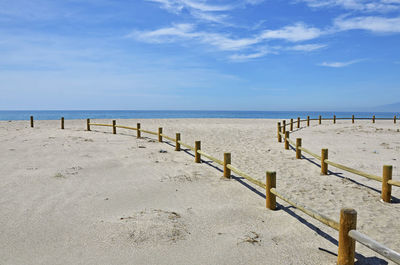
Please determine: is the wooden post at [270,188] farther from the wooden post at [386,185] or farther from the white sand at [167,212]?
the wooden post at [386,185]

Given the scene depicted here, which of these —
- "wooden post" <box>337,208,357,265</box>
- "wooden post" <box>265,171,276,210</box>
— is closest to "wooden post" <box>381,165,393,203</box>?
"wooden post" <box>265,171,276,210</box>

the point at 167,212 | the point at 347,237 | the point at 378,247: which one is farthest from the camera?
the point at 167,212

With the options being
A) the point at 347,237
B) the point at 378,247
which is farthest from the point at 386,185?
the point at 378,247

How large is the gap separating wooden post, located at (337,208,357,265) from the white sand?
0.42 m

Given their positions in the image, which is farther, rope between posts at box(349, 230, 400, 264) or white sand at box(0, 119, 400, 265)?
white sand at box(0, 119, 400, 265)

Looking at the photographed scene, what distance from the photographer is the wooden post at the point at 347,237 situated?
10.3 ft

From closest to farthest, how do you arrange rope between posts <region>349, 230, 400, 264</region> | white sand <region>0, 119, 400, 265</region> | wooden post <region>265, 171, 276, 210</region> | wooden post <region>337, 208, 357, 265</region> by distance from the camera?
rope between posts <region>349, 230, 400, 264</region> < wooden post <region>337, 208, 357, 265</region> < white sand <region>0, 119, 400, 265</region> < wooden post <region>265, 171, 276, 210</region>

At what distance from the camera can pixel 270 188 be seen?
5348mm

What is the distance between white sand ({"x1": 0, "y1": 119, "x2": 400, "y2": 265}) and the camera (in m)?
3.91

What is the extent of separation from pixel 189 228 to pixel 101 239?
144 centimetres

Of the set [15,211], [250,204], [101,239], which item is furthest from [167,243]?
[15,211]

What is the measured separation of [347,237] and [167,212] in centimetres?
321

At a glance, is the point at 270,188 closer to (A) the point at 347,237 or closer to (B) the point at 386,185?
(A) the point at 347,237

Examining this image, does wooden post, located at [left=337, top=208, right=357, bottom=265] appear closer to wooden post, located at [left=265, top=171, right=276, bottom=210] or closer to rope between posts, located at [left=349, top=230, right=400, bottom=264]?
rope between posts, located at [left=349, top=230, right=400, bottom=264]
